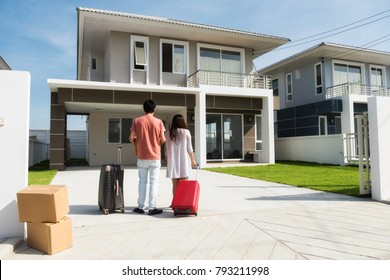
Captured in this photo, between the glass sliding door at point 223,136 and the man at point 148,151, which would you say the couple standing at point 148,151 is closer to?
the man at point 148,151

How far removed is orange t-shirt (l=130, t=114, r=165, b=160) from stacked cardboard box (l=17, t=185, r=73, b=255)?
62.2 inches

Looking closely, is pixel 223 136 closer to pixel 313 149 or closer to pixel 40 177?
pixel 313 149

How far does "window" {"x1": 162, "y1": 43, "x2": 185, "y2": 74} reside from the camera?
48.0ft

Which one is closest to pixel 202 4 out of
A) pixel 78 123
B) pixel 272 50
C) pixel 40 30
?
pixel 40 30

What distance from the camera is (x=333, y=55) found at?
18.5 m

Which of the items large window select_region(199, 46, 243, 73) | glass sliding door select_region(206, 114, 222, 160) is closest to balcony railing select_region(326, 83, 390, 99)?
large window select_region(199, 46, 243, 73)

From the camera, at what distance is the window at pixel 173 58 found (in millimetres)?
14633

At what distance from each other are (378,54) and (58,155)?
1903 centimetres

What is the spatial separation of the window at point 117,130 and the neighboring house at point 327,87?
894 centimetres

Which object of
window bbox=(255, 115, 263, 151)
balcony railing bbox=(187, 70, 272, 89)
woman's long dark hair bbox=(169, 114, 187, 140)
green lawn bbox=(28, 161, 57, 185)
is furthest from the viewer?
window bbox=(255, 115, 263, 151)

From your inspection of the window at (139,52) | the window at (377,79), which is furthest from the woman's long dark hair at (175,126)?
the window at (377,79)

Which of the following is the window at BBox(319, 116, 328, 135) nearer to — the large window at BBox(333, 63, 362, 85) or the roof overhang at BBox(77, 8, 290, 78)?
the large window at BBox(333, 63, 362, 85)

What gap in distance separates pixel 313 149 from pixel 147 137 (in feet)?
42.6
